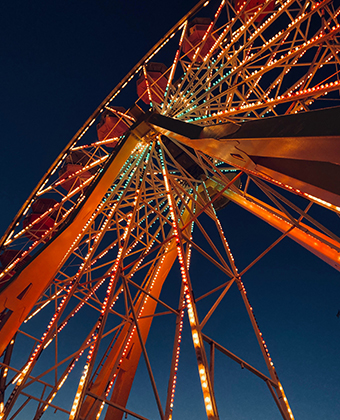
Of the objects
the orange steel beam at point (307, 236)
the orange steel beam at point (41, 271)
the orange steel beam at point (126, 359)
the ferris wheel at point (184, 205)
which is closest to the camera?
the ferris wheel at point (184, 205)

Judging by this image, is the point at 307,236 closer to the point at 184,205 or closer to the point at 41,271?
the point at 184,205

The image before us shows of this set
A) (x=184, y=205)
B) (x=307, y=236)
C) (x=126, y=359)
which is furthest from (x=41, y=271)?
(x=307, y=236)

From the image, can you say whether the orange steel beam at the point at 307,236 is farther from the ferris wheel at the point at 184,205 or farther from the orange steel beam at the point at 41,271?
the orange steel beam at the point at 41,271

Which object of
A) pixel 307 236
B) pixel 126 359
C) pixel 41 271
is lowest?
pixel 126 359

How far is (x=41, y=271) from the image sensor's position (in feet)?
20.5

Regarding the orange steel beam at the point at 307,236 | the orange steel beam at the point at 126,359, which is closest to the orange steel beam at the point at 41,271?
the orange steel beam at the point at 126,359

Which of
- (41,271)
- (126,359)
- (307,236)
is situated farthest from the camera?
(126,359)

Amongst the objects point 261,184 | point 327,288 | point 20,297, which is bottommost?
point 20,297

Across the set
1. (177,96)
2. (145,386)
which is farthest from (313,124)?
(145,386)

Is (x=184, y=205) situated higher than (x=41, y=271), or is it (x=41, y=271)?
(x=184, y=205)

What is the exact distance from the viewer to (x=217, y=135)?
14.8 ft

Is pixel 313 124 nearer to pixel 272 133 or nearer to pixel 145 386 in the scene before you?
pixel 272 133

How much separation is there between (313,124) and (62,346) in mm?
33878

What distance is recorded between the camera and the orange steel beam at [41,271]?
580 cm
